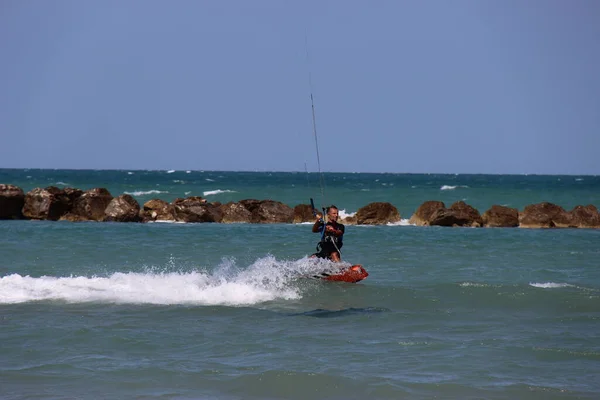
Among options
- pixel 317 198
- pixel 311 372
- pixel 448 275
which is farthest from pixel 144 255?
pixel 317 198

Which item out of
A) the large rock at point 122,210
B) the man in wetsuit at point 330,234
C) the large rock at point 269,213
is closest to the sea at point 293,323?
the man in wetsuit at point 330,234

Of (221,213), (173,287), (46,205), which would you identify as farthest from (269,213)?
(173,287)

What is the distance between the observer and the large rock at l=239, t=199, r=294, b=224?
3641 cm

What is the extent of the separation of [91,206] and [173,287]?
1911cm

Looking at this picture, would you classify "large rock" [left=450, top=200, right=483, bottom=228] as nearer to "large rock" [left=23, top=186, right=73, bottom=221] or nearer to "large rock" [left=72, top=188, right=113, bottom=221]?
"large rock" [left=72, top=188, right=113, bottom=221]

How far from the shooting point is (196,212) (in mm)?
35781

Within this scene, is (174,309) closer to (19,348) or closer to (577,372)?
(19,348)

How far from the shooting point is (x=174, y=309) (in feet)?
48.4

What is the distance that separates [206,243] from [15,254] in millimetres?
6429

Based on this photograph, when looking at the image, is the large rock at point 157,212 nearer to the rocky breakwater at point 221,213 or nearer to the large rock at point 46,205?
the rocky breakwater at point 221,213

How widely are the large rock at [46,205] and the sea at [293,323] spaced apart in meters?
8.36

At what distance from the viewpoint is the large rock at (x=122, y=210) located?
3422 centimetres

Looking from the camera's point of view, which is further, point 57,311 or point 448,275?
point 448,275

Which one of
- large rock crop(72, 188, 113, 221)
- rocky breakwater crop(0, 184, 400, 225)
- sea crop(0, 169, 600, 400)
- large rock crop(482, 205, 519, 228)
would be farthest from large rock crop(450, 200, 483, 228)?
large rock crop(72, 188, 113, 221)
